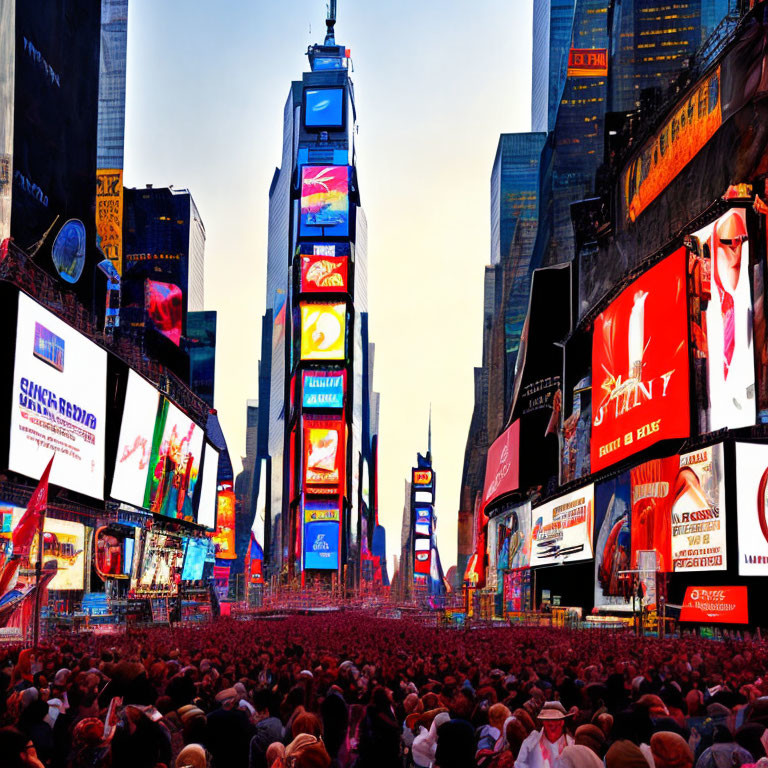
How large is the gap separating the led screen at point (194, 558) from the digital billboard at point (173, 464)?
401 cm

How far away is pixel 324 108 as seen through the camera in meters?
165

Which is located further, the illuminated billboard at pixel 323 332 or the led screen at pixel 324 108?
the led screen at pixel 324 108

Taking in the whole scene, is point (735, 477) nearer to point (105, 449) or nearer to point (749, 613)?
point (749, 613)

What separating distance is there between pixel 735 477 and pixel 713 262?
8351 millimetres

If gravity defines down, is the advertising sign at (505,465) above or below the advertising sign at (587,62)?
below

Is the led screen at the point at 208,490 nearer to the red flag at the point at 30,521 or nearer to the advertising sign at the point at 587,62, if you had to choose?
the red flag at the point at 30,521

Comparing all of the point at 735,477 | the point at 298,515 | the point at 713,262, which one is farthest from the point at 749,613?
the point at 298,515

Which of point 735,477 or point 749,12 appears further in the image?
point 749,12

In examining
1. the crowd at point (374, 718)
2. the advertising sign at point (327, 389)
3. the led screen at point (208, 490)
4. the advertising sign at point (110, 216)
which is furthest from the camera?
the advertising sign at point (327, 389)

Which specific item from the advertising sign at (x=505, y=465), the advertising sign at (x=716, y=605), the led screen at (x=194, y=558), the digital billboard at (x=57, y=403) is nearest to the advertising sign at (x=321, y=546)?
the advertising sign at (x=505, y=465)

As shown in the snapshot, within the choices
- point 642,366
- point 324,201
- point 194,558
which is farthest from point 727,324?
point 324,201

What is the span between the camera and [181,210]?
568 ft

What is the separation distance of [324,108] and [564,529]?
116 m

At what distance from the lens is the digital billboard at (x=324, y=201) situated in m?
141
